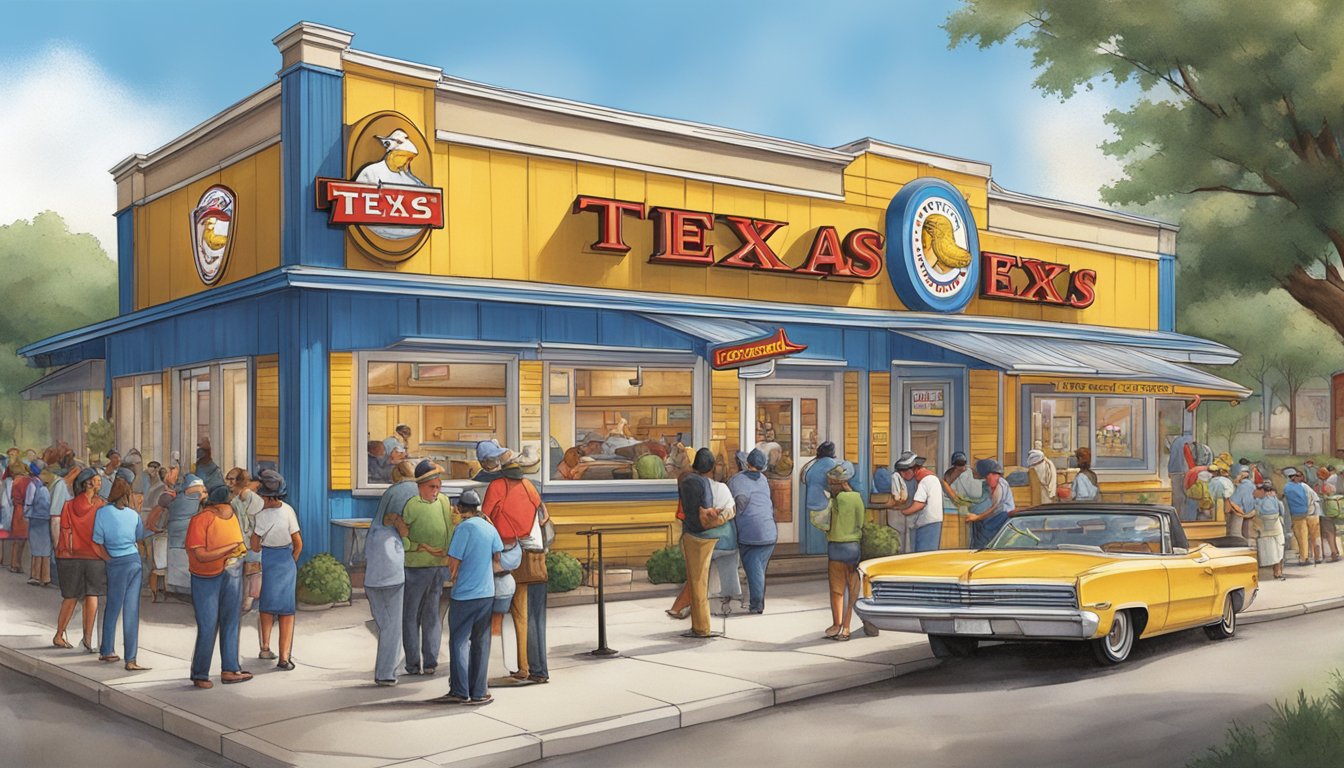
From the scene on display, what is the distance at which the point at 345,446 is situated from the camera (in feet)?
47.0

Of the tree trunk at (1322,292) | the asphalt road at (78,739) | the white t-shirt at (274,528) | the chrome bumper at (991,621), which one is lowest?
the asphalt road at (78,739)

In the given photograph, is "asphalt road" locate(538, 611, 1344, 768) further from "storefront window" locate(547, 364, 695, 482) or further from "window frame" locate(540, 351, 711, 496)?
"storefront window" locate(547, 364, 695, 482)

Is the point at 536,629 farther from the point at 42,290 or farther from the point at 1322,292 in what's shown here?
the point at 42,290

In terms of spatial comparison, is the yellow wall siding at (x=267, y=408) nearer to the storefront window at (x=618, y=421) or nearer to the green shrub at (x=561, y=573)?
the storefront window at (x=618, y=421)

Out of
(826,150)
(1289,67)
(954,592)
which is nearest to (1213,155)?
(1289,67)

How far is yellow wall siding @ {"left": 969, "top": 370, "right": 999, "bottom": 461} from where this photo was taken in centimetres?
2031

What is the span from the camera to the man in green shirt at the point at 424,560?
9.74 m

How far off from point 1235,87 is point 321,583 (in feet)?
52.7

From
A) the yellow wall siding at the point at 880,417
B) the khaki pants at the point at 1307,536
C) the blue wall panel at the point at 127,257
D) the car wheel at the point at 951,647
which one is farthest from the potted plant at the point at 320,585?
the khaki pants at the point at 1307,536

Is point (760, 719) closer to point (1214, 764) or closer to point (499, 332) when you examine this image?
point (1214, 764)

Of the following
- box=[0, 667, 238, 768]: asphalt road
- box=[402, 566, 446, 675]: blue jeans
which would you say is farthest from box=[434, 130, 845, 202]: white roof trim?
box=[0, 667, 238, 768]: asphalt road

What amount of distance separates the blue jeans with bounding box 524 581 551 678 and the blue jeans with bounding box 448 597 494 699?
1.97 feet

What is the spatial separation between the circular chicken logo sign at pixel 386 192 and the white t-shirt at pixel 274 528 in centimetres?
494

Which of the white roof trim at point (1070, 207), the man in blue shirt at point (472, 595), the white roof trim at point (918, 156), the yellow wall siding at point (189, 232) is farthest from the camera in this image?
the white roof trim at point (1070, 207)
